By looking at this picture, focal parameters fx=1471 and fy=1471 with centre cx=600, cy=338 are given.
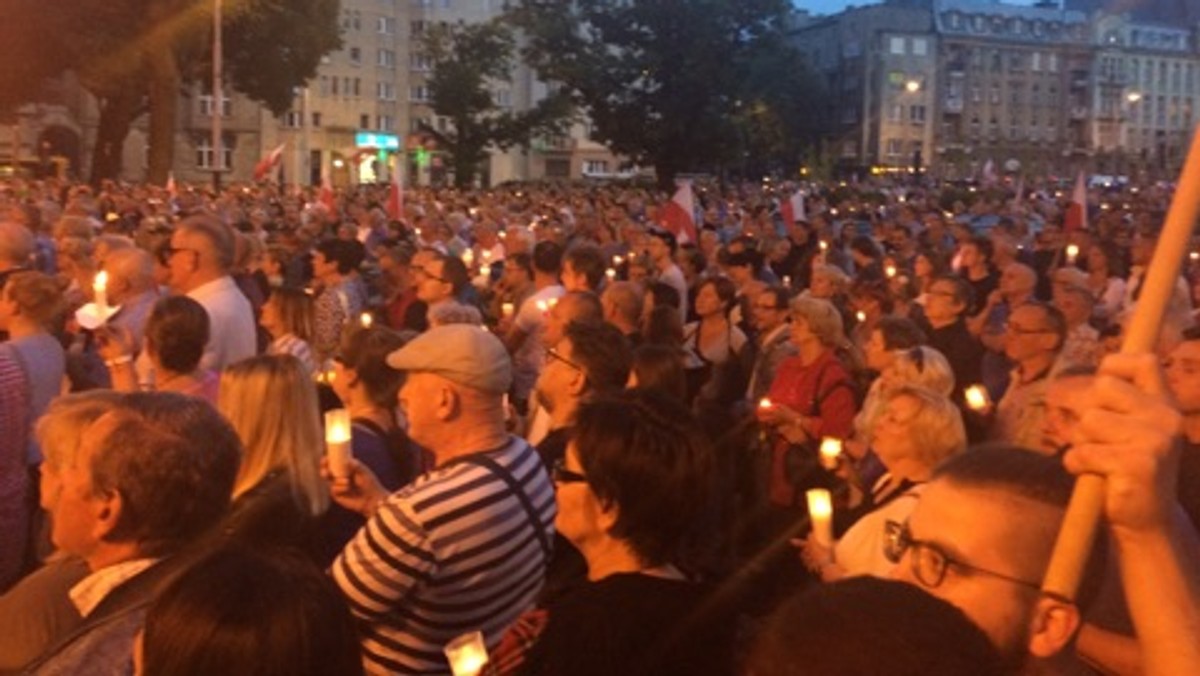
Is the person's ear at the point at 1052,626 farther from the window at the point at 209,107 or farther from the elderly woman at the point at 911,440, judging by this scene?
the window at the point at 209,107

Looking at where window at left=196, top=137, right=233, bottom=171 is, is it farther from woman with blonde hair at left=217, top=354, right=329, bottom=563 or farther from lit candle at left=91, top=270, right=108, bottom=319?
woman with blonde hair at left=217, top=354, right=329, bottom=563

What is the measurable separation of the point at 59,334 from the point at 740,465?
3.37 m

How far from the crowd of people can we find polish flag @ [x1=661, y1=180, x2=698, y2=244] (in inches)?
200

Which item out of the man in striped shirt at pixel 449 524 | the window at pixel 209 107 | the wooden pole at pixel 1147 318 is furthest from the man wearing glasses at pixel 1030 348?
the window at pixel 209 107

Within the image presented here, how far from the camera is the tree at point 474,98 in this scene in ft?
185

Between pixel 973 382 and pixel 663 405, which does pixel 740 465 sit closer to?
pixel 973 382

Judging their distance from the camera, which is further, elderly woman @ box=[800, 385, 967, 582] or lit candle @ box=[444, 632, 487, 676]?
elderly woman @ box=[800, 385, 967, 582]

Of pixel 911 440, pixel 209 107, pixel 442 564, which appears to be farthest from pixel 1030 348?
pixel 209 107

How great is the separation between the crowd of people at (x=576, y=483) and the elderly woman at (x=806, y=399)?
0.6 inches

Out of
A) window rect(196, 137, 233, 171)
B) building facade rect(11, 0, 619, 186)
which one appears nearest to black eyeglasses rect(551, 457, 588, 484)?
building facade rect(11, 0, 619, 186)

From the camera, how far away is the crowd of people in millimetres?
2102

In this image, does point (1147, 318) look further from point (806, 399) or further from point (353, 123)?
point (353, 123)

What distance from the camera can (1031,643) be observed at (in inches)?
84.8

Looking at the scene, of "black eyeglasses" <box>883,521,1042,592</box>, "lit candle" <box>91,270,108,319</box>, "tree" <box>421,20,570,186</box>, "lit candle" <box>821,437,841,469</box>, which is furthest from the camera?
"tree" <box>421,20,570,186</box>
